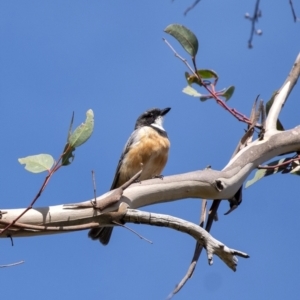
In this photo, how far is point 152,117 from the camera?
25.7 feet

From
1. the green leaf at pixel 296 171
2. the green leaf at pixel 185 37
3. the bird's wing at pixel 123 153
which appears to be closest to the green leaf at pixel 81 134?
the green leaf at pixel 185 37

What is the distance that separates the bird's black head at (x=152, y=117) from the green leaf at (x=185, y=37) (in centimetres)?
309

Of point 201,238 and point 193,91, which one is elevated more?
point 193,91

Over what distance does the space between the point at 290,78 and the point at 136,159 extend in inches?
90.8

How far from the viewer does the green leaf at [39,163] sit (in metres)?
3.54

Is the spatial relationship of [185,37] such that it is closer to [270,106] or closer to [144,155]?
[270,106]

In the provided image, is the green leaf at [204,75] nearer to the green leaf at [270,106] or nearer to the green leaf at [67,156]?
the green leaf at [270,106]

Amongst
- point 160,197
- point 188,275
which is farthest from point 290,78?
point 188,275

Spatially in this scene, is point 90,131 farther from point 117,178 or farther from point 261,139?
point 117,178

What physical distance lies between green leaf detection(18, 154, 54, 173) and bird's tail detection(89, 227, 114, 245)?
2321 millimetres

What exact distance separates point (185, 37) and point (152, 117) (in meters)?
3.31

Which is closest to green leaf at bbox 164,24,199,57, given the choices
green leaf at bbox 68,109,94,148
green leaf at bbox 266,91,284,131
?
green leaf at bbox 266,91,284,131

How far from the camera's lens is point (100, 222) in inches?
140

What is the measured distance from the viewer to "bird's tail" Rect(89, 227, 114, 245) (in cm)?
595
